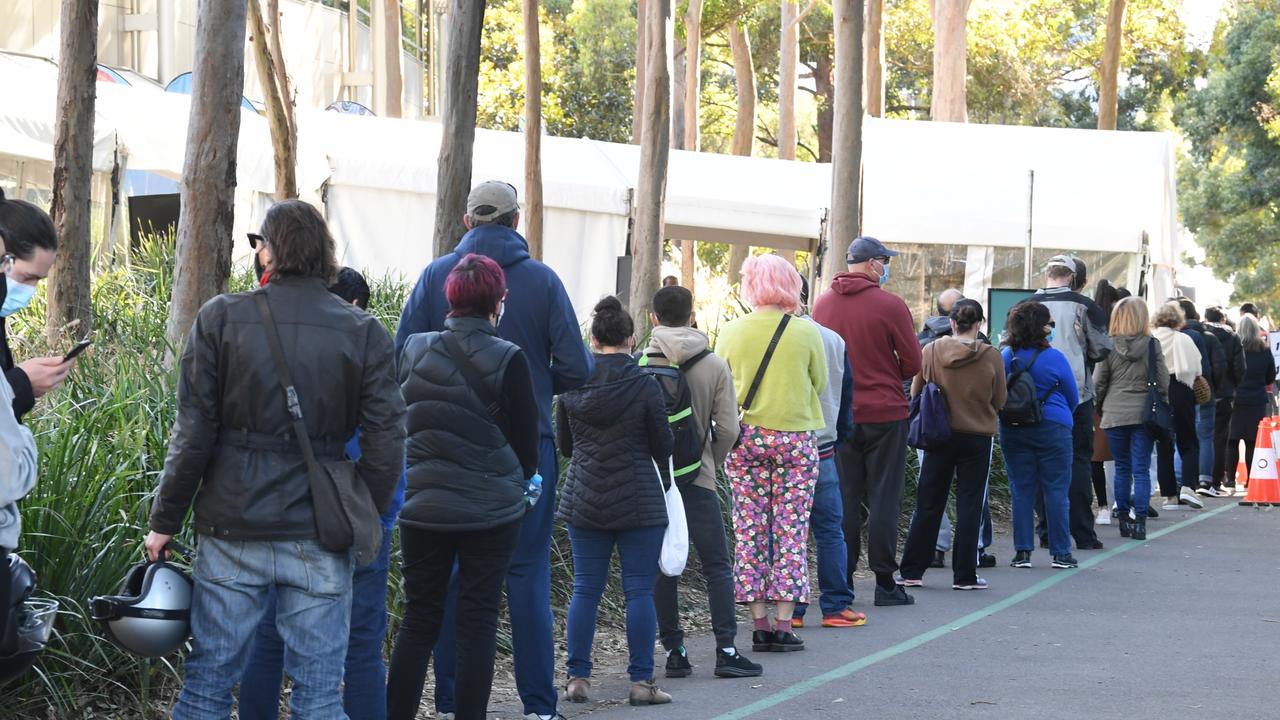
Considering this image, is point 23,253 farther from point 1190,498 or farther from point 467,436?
point 1190,498

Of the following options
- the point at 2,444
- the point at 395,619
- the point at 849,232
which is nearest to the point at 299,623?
the point at 2,444

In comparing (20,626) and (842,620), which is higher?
(20,626)

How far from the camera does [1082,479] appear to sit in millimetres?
13406

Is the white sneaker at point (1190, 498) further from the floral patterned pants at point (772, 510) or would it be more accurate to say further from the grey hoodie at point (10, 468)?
the grey hoodie at point (10, 468)

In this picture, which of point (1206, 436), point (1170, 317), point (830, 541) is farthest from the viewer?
point (1206, 436)

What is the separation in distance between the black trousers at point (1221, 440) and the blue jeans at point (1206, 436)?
191 millimetres

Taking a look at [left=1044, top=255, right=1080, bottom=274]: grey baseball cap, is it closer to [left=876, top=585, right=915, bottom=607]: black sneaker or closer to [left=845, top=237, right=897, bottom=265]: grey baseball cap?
[left=845, top=237, right=897, bottom=265]: grey baseball cap

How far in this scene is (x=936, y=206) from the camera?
20781 millimetres

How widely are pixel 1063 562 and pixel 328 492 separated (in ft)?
27.7

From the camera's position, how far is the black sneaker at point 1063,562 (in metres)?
12.4

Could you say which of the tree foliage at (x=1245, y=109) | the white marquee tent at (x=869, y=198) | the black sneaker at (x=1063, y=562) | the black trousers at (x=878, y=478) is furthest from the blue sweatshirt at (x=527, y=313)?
the tree foliage at (x=1245, y=109)

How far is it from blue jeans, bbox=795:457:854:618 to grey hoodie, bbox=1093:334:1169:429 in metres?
5.10

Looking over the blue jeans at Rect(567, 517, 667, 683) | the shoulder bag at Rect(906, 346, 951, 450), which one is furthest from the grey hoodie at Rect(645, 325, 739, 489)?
the shoulder bag at Rect(906, 346, 951, 450)

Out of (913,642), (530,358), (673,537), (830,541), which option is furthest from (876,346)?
(530,358)
